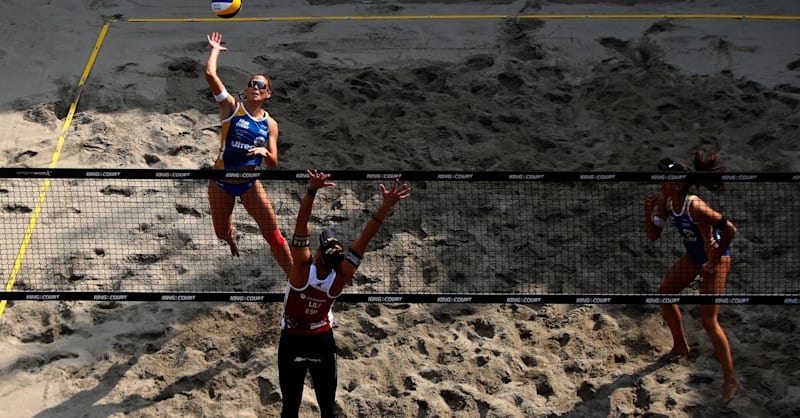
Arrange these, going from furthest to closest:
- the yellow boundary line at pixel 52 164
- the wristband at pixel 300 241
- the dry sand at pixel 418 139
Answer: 1. the yellow boundary line at pixel 52 164
2. the dry sand at pixel 418 139
3. the wristband at pixel 300 241

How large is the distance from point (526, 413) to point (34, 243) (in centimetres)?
487

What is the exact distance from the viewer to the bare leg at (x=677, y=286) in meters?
8.00

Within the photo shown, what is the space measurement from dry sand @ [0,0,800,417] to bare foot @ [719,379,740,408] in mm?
75

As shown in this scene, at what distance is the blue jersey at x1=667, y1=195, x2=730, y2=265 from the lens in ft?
25.2

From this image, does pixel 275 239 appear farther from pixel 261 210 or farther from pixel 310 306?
pixel 310 306

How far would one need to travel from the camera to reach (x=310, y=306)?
266 inches

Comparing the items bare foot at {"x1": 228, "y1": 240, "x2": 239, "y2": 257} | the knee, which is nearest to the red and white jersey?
the knee

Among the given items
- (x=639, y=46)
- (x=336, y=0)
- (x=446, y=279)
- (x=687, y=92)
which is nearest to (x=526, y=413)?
(x=446, y=279)

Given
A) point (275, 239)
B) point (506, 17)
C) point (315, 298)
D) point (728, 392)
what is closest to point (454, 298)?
point (315, 298)

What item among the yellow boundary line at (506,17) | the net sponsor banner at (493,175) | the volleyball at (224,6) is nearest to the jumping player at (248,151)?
the volleyball at (224,6)

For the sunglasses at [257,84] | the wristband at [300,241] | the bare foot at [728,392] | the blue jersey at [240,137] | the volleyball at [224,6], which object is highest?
the volleyball at [224,6]

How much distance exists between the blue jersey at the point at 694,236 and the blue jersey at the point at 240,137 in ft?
11.3

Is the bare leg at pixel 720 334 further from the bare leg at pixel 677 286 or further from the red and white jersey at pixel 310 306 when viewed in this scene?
the red and white jersey at pixel 310 306

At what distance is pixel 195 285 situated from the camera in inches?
354
